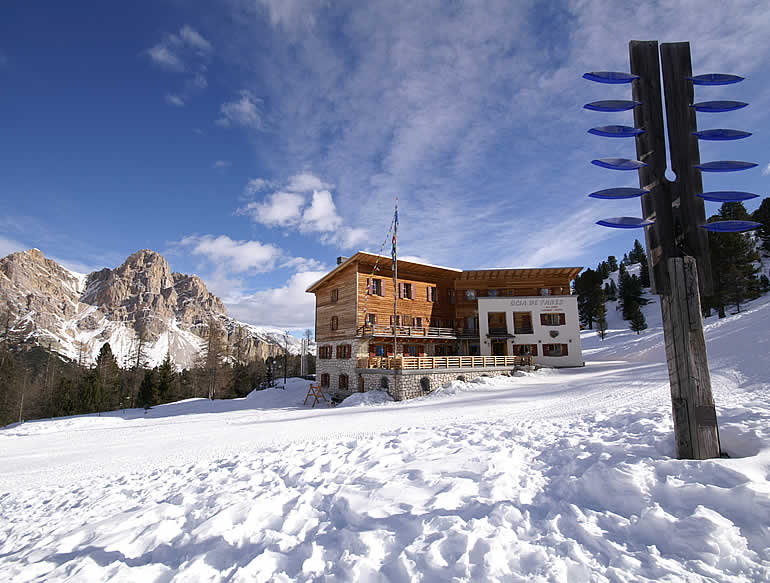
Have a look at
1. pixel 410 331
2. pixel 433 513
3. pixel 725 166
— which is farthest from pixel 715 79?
pixel 410 331

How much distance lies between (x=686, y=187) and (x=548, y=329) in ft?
105

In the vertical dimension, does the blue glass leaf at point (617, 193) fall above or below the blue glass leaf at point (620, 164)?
below

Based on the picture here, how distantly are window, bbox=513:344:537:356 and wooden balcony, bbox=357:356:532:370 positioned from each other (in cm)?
283

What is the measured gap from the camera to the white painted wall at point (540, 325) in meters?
33.3

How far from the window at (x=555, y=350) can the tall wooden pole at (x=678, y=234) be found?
104 feet

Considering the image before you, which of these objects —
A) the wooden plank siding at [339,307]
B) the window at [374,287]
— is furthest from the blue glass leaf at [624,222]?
the window at [374,287]

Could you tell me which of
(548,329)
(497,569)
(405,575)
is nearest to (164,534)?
(405,575)

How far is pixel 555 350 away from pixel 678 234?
106 feet

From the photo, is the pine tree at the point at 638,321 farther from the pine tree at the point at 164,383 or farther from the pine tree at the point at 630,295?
the pine tree at the point at 164,383

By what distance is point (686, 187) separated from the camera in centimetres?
460

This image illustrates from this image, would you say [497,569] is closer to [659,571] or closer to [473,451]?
[659,571]

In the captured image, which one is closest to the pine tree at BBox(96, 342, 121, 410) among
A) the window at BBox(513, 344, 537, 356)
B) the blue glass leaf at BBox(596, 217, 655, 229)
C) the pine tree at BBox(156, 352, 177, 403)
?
the pine tree at BBox(156, 352, 177, 403)

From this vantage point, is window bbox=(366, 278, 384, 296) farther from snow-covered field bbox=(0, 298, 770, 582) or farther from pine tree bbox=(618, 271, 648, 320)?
pine tree bbox=(618, 271, 648, 320)

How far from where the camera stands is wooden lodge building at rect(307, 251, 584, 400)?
28.3 meters
